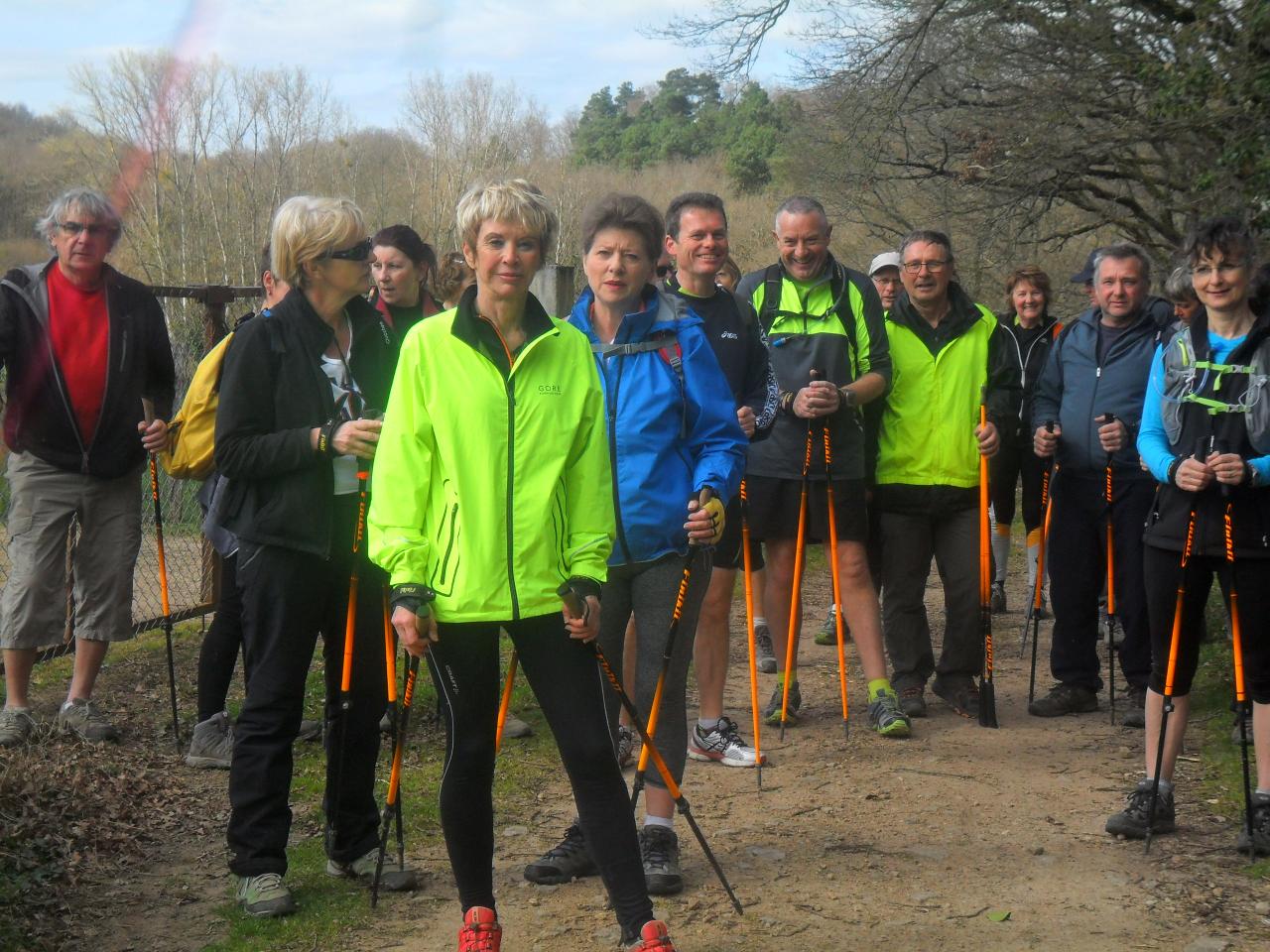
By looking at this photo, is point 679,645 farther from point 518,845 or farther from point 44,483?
point 44,483

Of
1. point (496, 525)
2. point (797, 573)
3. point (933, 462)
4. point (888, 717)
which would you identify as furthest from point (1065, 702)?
point (496, 525)

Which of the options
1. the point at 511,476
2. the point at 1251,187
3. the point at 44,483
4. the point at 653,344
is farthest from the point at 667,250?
the point at 1251,187

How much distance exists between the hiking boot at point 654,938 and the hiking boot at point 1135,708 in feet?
11.6

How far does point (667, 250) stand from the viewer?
539 centimetres

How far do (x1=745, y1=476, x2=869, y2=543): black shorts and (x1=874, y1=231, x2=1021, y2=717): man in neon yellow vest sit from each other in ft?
1.32

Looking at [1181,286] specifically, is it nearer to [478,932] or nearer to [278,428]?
[278,428]

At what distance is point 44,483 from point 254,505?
211cm

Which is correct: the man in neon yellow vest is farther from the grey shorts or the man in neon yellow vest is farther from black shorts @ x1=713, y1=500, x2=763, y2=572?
the grey shorts

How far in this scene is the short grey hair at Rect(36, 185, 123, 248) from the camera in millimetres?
5641

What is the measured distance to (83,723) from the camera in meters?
5.77

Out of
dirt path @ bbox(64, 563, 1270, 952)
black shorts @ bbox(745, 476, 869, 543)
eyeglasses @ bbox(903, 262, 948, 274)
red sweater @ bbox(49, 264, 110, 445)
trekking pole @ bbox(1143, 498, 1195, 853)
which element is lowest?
dirt path @ bbox(64, 563, 1270, 952)

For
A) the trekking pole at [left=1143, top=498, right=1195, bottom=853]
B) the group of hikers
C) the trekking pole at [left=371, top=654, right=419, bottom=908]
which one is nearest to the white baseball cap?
the group of hikers

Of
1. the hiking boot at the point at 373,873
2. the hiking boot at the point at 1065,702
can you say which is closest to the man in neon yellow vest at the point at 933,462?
the hiking boot at the point at 1065,702

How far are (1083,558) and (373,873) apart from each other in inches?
152
